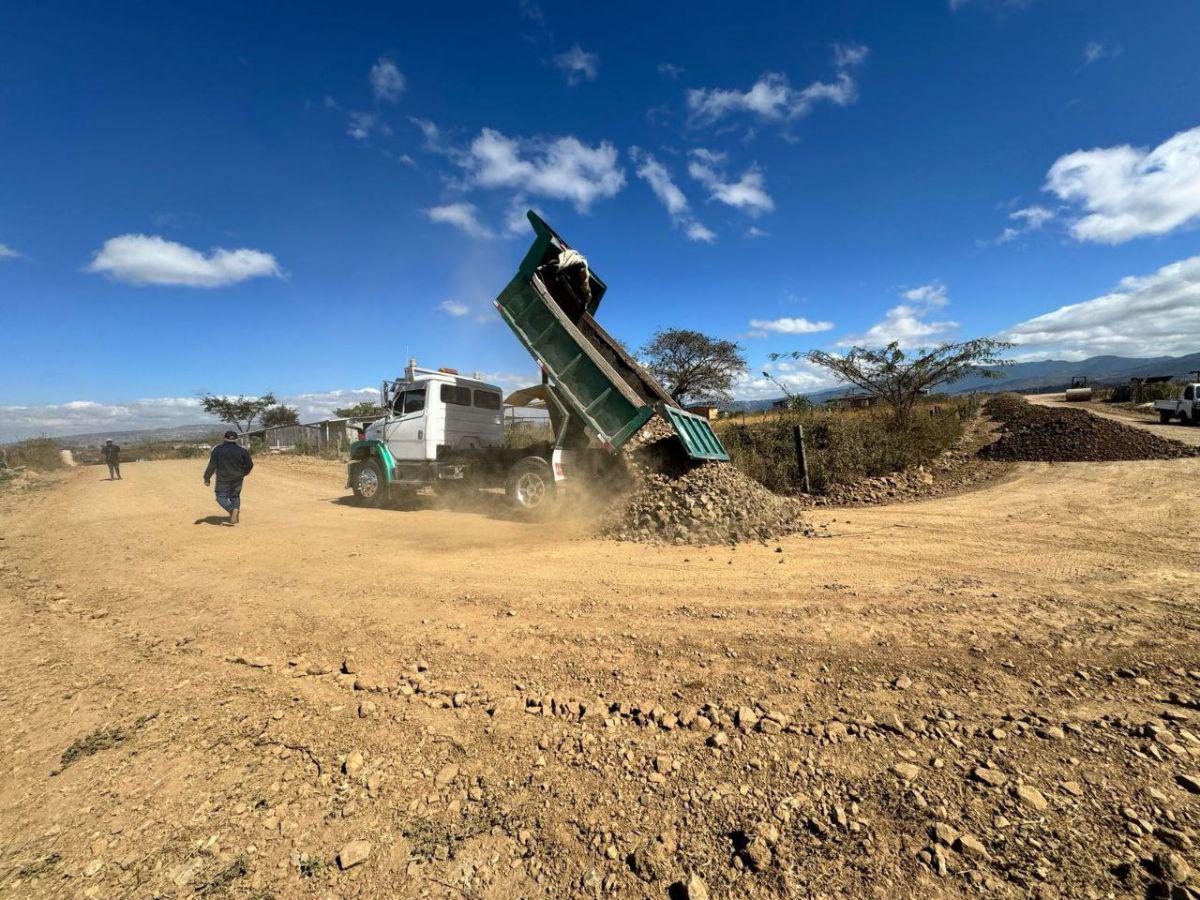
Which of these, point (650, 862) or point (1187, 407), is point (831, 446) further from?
point (1187, 407)

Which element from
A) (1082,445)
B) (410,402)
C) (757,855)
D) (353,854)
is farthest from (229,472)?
(1082,445)

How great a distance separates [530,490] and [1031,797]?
273 inches

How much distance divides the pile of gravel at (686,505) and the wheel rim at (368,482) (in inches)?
240

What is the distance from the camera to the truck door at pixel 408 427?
9.77 metres

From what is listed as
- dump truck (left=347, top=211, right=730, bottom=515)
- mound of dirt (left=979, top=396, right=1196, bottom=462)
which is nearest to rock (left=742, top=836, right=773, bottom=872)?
dump truck (left=347, top=211, right=730, bottom=515)

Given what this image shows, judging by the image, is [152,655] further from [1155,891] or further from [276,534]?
[1155,891]

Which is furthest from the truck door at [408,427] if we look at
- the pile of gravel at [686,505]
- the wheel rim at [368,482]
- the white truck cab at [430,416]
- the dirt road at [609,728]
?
the pile of gravel at [686,505]

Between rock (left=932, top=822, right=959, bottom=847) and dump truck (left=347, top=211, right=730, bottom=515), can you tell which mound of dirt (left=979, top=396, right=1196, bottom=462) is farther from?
rock (left=932, top=822, right=959, bottom=847)

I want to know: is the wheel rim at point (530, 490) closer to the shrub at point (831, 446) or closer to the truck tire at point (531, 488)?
the truck tire at point (531, 488)

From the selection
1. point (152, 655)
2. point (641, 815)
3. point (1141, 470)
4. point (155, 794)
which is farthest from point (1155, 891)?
point (1141, 470)

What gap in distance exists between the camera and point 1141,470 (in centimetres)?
1099

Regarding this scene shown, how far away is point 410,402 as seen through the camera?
33.0ft

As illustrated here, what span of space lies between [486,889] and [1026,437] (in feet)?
63.0

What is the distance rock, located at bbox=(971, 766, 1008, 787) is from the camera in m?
2.10
